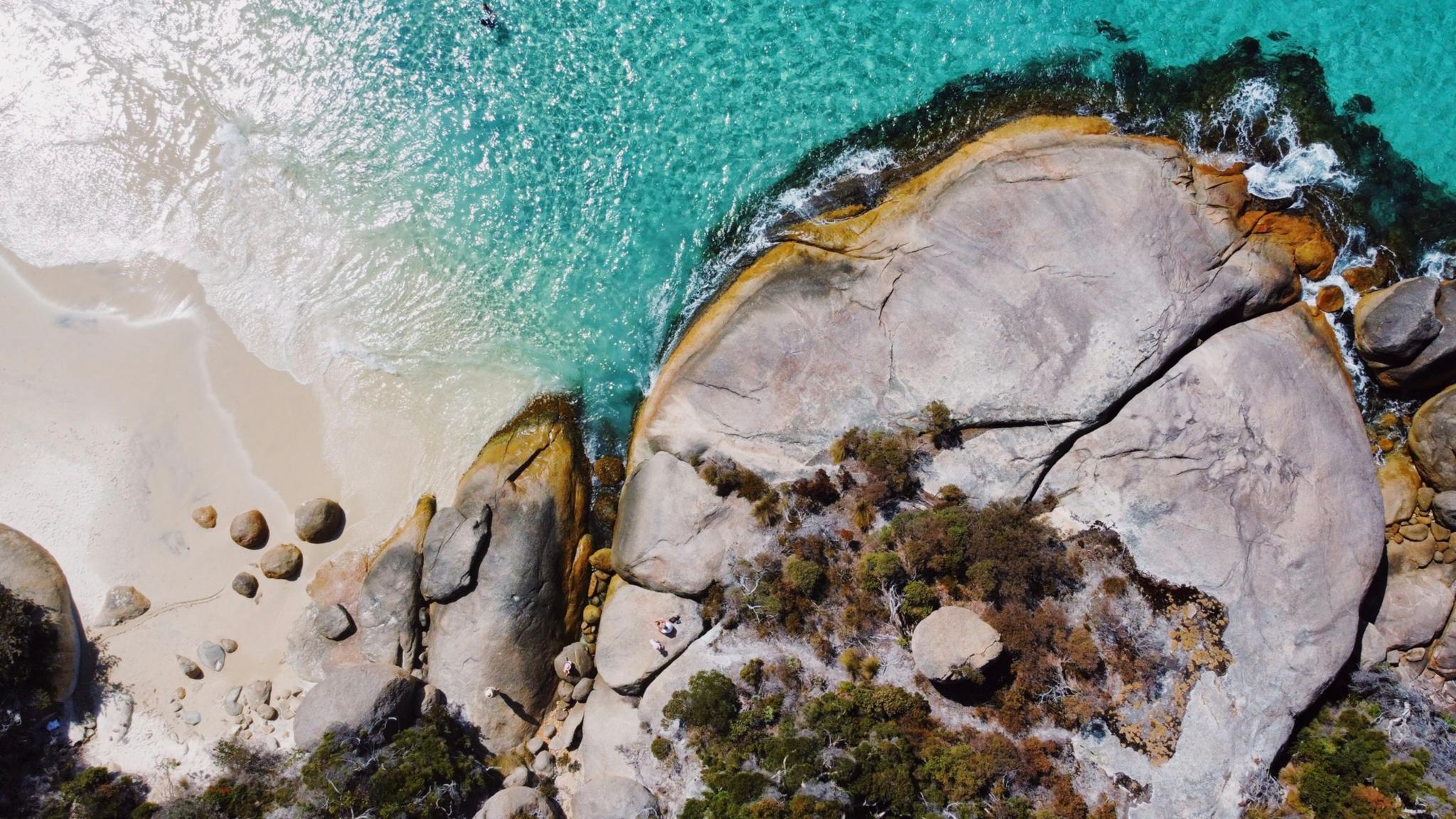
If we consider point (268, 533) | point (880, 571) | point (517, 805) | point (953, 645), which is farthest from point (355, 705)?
point (953, 645)

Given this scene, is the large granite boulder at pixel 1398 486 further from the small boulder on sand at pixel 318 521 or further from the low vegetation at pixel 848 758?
the small boulder on sand at pixel 318 521

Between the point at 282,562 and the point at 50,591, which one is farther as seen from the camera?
the point at 282,562

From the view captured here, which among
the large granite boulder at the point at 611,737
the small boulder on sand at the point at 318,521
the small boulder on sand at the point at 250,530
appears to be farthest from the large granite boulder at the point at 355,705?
the large granite boulder at the point at 611,737

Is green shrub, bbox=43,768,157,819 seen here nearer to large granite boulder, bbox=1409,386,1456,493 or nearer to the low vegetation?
the low vegetation

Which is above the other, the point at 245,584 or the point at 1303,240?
the point at 1303,240

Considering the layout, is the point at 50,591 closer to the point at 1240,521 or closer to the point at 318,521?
the point at 318,521

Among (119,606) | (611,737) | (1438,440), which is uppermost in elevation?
(1438,440)

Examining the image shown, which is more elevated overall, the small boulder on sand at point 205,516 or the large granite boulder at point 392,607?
the small boulder on sand at point 205,516

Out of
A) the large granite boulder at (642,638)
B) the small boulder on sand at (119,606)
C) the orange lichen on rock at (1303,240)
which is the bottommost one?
the large granite boulder at (642,638)
